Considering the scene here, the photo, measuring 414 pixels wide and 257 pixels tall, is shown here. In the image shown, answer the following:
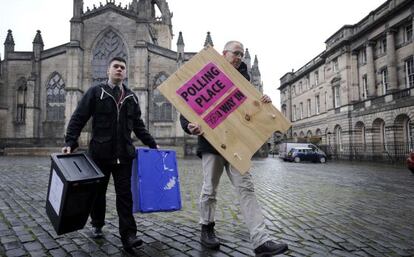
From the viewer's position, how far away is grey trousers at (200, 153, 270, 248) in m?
3.19

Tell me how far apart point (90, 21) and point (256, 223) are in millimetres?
36796

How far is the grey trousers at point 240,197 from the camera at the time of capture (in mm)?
3186

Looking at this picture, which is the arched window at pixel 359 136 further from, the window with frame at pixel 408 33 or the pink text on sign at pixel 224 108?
the pink text on sign at pixel 224 108

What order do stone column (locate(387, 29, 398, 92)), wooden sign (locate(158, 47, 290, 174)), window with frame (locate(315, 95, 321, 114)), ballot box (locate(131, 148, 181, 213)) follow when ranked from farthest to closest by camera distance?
window with frame (locate(315, 95, 321, 114))
stone column (locate(387, 29, 398, 92))
ballot box (locate(131, 148, 181, 213))
wooden sign (locate(158, 47, 290, 174))

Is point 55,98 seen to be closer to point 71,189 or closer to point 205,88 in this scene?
point 71,189

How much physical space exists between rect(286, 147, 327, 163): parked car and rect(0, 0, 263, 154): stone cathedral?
10.3m

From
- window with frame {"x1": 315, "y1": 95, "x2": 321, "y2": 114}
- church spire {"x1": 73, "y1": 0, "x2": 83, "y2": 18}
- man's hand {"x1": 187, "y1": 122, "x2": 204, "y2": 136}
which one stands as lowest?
man's hand {"x1": 187, "y1": 122, "x2": 204, "y2": 136}

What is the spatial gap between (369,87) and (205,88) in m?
32.1

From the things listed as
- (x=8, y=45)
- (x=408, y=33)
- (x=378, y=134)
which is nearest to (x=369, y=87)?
(x=378, y=134)

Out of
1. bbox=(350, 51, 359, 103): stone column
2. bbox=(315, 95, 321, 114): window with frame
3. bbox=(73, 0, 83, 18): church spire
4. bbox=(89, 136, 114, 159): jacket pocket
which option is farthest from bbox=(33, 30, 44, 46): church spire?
bbox=(89, 136, 114, 159): jacket pocket

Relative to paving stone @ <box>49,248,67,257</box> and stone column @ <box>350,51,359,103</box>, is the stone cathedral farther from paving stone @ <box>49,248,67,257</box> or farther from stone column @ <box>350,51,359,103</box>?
paving stone @ <box>49,248,67,257</box>

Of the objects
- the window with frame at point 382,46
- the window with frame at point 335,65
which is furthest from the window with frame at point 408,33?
the window with frame at point 335,65

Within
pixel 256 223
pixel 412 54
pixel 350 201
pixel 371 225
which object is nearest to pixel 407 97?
pixel 412 54

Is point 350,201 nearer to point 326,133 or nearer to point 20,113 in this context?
point 326,133
